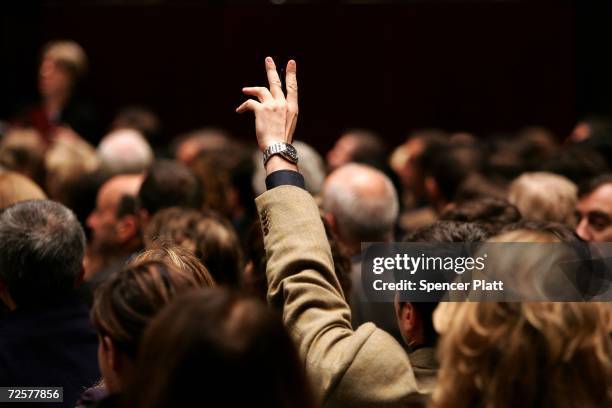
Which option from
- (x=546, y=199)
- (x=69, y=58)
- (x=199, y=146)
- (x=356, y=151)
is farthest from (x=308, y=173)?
(x=69, y=58)

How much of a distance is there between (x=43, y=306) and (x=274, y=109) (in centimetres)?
100

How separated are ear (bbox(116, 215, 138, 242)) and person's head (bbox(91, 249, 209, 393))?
8.40 ft

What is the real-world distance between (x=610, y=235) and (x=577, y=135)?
3965 mm

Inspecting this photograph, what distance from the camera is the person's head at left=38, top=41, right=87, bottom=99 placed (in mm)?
8469

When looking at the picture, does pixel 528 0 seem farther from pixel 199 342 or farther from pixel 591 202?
pixel 199 342

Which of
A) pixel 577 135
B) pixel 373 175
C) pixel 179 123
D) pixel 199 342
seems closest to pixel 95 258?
pixel 373 175

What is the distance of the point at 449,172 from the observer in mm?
5676

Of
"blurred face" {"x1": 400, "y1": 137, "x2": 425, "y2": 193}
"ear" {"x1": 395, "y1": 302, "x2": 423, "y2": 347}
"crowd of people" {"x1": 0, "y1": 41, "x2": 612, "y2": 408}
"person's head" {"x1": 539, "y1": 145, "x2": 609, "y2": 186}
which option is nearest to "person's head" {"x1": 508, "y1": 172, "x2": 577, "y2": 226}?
"crowd of people" {"x1": 0, "y1": 41, "x2": 612, "y2": 408}

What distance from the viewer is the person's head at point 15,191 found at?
13.9 ft

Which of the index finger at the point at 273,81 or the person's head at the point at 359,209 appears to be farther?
the person's head at the point at 359,209

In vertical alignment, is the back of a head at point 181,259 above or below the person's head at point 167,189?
above

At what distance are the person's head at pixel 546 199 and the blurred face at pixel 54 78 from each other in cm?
503

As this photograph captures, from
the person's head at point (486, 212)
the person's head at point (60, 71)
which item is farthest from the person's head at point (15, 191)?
the person's head at point (60, 71)

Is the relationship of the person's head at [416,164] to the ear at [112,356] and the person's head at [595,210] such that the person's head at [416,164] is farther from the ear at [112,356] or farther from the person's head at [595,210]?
the ear at [112,356]
